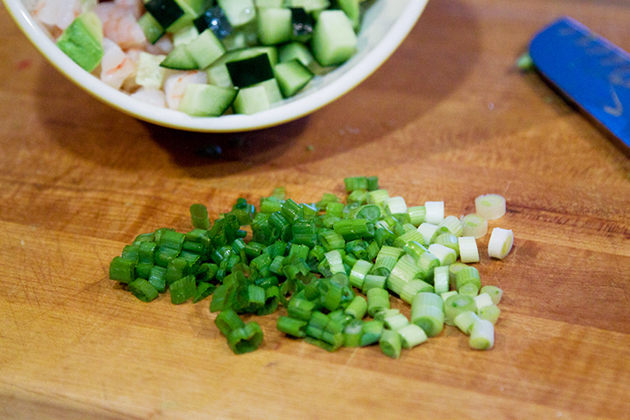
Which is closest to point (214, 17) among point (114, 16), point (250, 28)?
point (250, 28)

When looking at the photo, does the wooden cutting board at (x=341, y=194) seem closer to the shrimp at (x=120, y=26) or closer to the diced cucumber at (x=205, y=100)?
the diced cucumber at (x=205, y=100)

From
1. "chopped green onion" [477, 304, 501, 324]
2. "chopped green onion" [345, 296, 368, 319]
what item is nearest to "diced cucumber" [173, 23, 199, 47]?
"chopped green onion" [345, 296, 368, 319]

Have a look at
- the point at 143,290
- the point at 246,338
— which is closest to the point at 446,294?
the point at 246,338

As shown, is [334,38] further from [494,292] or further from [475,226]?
[494,292]

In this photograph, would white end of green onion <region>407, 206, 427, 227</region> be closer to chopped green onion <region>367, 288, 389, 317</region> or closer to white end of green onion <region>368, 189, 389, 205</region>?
white end of green onion <region>368, 189, 389, 205</region>

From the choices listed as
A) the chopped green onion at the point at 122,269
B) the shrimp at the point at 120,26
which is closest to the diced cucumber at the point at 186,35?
the shrimp at the point at 120,26

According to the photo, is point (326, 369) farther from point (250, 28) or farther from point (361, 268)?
point (250, 28)

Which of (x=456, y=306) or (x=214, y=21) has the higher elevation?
(x=214, y=21)
